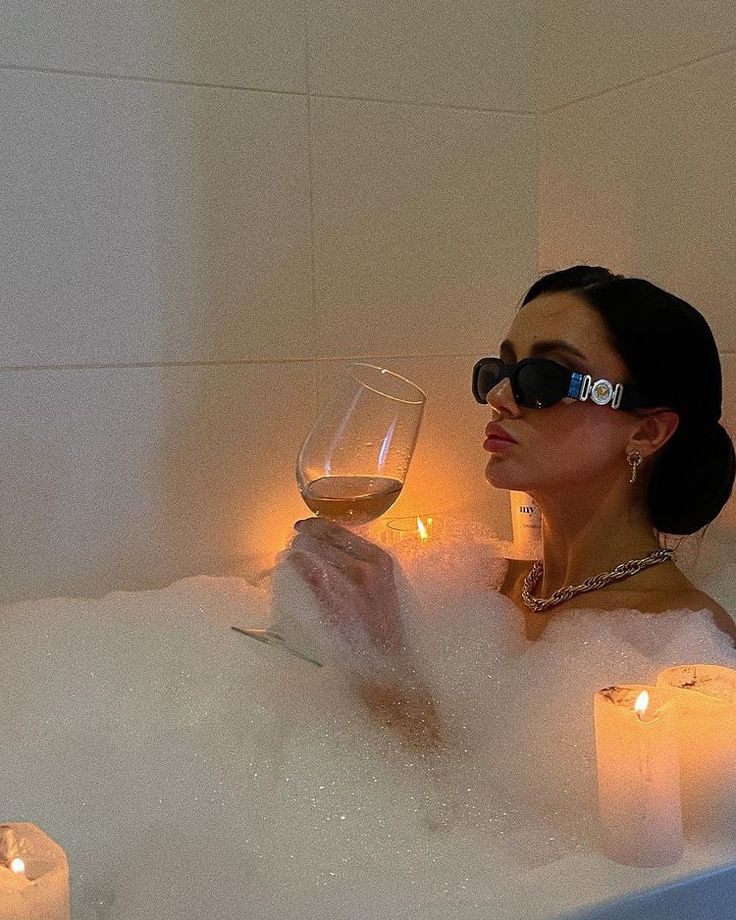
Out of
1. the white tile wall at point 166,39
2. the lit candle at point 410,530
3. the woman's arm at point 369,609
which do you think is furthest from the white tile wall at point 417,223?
the woman's arm at point 369,609

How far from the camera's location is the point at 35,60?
1524 millimetres

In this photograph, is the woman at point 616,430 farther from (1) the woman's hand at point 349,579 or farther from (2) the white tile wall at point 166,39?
(2) the white tile wall at point 166,39

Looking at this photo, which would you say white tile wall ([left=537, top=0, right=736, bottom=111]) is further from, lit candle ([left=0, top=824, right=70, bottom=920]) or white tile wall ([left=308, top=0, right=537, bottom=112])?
lit candle ([left=0, top=824, right=70, bottom=920])

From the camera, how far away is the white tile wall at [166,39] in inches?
59.9

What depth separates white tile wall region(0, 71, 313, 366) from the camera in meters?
1.54

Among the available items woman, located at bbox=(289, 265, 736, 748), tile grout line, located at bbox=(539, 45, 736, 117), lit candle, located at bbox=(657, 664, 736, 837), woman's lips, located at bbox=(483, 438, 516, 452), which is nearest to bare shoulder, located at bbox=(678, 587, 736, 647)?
woman, located at bbox=(289, 265, 736, 748)

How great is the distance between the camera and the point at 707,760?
90 cm

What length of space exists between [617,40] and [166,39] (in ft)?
2.49

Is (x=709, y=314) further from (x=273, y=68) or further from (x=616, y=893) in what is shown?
(x=616, y=893)

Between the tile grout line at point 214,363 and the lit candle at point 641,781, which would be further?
the tile grout line at point 214,363

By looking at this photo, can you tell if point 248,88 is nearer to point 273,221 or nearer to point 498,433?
point 273,221

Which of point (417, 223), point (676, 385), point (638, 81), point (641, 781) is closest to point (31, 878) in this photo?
point (641, 781)

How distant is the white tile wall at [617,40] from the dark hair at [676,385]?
1.36ft

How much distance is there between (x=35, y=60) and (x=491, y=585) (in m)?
1.10
